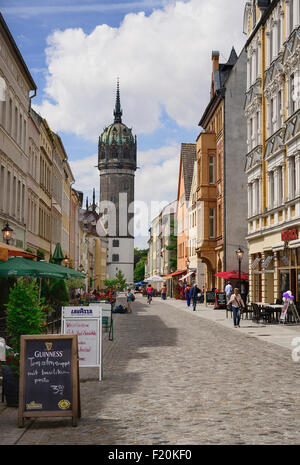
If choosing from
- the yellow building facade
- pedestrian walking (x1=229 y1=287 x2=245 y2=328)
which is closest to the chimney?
the yellow building facade

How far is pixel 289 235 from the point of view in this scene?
1136 inches

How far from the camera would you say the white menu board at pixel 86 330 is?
40.9ft

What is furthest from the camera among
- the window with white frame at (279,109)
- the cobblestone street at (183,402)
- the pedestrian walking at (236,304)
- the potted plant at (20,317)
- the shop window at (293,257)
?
the window with white frame at (279,109)

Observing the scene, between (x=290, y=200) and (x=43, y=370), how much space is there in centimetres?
2181

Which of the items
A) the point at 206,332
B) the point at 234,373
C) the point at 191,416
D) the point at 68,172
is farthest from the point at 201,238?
the point at 191,416

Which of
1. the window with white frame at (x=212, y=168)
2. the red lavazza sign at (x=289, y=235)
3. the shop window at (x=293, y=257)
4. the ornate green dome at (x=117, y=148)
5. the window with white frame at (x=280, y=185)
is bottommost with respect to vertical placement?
the shop window at (x=293, y=257)

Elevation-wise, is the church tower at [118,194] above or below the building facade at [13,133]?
above

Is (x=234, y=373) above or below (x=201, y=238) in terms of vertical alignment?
below

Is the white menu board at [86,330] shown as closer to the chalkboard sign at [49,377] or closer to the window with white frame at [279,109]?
the chalkboard sign at [49,377]

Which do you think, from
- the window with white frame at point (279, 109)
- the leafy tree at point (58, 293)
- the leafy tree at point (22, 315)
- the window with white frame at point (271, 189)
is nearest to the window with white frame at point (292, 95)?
the window with white frame at point (279, 109)
